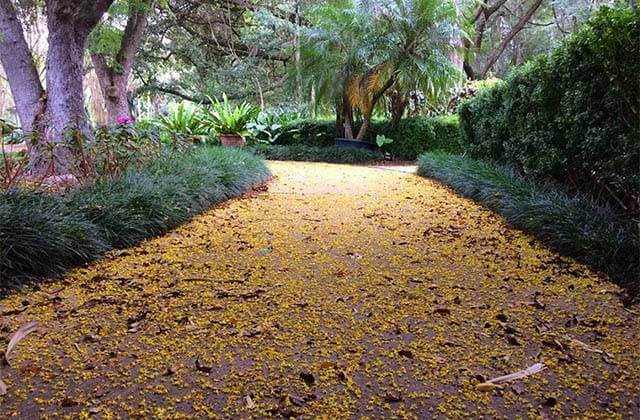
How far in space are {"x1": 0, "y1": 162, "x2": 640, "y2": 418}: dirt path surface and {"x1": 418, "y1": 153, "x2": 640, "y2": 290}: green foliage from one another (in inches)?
4.7

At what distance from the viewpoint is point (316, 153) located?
8.76 m

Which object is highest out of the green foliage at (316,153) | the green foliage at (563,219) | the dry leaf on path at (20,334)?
the green foliage at (316,153)

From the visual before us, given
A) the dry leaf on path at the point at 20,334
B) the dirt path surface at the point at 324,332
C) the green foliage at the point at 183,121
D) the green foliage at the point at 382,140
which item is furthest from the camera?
the green foliage at the point at 382,140

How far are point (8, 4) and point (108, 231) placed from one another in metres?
3.57

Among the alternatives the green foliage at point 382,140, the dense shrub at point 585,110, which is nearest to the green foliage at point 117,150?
the dense shrub at point 585,110

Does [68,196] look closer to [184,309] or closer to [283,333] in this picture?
[184,309]

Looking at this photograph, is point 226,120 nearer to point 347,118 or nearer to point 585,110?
point 347,118

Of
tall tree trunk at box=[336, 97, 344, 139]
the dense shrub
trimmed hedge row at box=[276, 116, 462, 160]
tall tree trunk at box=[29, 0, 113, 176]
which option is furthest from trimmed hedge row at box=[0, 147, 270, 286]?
tall tree trunk at box=[336, 97, 344, 139]

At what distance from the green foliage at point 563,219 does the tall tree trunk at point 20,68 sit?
182 inches

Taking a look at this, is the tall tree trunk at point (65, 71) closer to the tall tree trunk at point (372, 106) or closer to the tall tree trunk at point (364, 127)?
the tall tree trunk at point (372, 106)

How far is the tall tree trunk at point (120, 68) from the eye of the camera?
28.4 ft

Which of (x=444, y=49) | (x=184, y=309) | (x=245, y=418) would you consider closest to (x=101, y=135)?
(x=184, y=309)

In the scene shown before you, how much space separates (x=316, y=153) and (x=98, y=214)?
6216mm

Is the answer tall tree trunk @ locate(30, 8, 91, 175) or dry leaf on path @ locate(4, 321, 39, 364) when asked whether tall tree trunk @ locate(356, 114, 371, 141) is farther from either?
dry leaf on path @ locate(4, 321, 39, 364)
